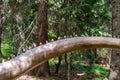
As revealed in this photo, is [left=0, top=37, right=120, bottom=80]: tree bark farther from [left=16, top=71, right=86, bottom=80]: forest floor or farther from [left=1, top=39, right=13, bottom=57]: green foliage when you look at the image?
[left=1, top=39, right=13, bottom=57]: green foliage

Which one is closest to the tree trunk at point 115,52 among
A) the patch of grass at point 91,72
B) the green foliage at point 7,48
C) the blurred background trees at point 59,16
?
the blurred background trees at point 59,16

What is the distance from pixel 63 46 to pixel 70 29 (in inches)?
375

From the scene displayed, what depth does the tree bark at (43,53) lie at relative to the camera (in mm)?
1244

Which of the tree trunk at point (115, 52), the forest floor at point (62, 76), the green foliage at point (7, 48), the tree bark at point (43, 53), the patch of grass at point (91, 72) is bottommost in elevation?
the patch of grass at point (91, 72)

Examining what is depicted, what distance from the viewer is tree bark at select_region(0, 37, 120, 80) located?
4.08ft

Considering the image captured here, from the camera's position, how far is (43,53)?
1415 mm

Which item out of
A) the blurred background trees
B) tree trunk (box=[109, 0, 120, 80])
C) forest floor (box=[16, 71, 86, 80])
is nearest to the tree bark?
tree trunk (box=[109, 0, 120, 80])

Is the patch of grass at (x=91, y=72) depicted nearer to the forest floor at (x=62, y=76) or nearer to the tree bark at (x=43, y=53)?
the forest floor at (x=62, y=76)

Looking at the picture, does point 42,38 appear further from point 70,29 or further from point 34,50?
point 34,50

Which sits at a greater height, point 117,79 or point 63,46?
point 63,46

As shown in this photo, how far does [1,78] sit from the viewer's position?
118 centimetres

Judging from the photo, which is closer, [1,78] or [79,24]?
[1,78]

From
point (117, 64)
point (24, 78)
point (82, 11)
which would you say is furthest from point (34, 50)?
point (82, 11)

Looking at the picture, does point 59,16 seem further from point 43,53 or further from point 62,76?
point 43,53
